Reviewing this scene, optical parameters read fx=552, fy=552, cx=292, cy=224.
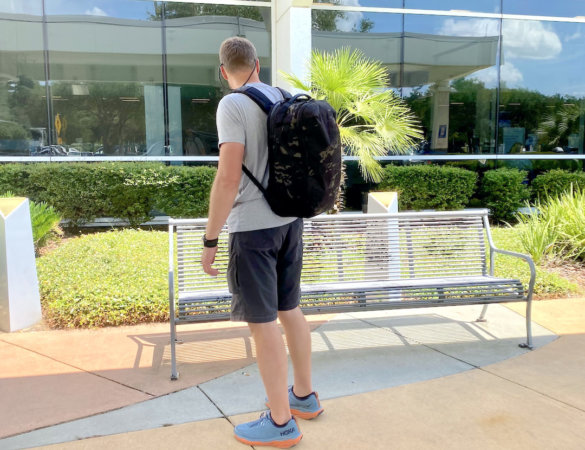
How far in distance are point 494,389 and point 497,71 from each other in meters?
9.70

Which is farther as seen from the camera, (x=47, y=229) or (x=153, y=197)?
(x=153, y=197)

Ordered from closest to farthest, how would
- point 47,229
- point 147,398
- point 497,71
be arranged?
point 147,398
point 47,229
point 497,71

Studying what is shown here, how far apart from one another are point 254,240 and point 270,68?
8.94 m

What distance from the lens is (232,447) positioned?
2725 millimetres

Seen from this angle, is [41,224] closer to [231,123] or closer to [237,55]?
[237,55]

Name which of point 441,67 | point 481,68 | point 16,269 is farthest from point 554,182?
point 16,269

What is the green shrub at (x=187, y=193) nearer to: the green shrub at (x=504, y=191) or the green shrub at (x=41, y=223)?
the green shrub at (x=41, y=223)

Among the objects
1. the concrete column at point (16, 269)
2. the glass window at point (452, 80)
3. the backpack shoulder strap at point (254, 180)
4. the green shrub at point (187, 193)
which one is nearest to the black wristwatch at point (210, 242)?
the backpack shoulder strap at point (254, 180)

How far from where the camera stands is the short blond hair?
2633 millimetres

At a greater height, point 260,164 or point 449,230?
point 260,164

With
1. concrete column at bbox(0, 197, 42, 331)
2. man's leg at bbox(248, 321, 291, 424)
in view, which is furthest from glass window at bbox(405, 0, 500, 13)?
man's leg at bbox(248, 321, 291, 424)

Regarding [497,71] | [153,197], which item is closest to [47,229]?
[153,197]

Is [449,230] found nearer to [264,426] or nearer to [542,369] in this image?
[542,369]

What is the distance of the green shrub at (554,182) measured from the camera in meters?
10.8
